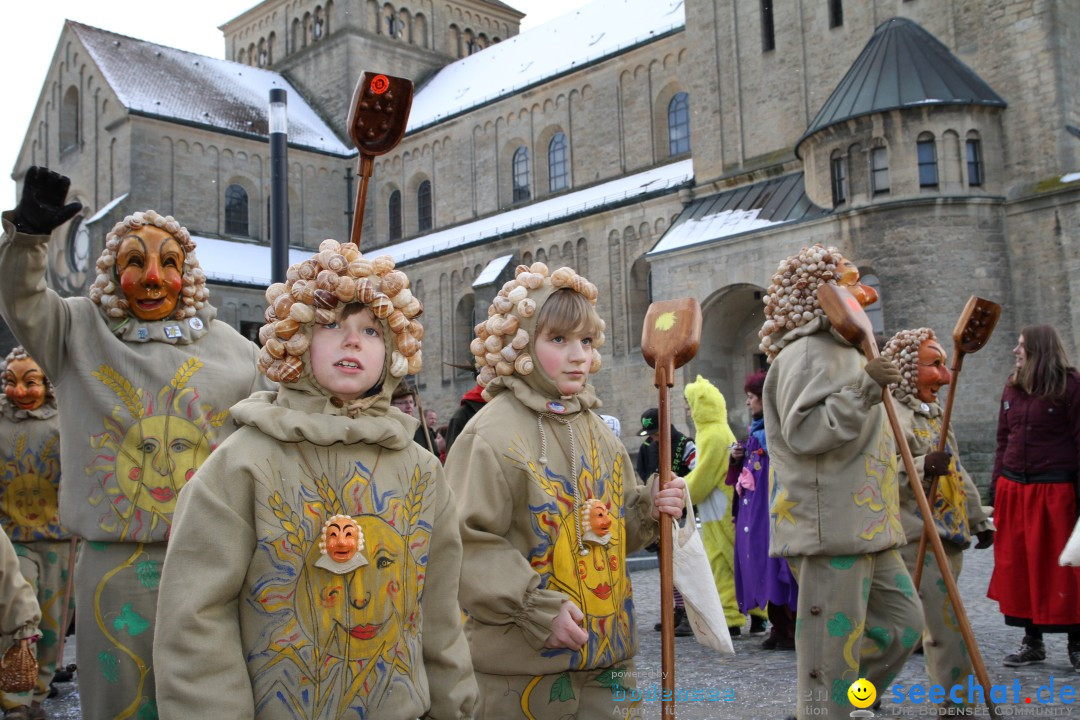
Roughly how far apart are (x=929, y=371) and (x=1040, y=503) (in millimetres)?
1432

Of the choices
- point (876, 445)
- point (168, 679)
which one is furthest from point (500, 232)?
point (168, 679)

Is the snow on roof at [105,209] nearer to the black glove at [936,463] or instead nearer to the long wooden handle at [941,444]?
the long wooden handle at [941,444]

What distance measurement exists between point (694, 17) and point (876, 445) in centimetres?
2349

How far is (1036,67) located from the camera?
20.6 m

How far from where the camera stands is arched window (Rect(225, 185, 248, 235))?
37.8 m

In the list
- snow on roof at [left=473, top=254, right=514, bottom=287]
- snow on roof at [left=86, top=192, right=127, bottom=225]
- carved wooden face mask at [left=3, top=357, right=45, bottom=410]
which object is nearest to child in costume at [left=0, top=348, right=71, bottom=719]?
carved wooden face mask at [left=3, top=357, right=45, bottom=410]

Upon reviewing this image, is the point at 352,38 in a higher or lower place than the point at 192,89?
higher

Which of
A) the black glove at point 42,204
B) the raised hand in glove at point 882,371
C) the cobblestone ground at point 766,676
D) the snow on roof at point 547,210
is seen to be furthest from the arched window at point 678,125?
the black glove at point 42,204

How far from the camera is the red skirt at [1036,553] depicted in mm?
6270

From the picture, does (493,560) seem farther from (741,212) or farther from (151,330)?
(741,212)

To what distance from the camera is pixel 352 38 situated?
40.7 metres

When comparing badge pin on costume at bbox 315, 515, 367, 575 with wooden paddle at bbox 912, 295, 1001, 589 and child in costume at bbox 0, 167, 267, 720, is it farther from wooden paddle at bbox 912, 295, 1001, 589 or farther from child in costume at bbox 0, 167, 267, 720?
wooden paddle at bbox 912, 295, 1001, 589

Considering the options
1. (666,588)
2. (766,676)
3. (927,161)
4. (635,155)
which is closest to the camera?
(666,588)

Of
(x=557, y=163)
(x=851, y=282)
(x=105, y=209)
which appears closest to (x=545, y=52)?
(x=557, y=163)
